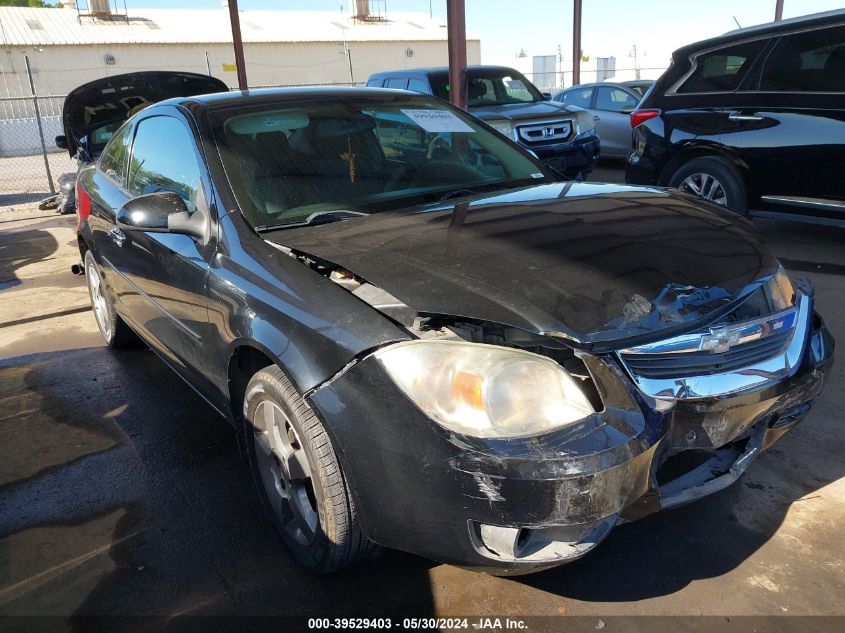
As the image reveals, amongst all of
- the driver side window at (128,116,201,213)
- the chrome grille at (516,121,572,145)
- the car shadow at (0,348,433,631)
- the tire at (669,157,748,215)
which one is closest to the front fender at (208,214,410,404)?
the driver side window at (128,116,201,213)

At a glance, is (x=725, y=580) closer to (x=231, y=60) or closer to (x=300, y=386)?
(x=300, y=386)

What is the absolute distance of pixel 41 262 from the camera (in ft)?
25.5

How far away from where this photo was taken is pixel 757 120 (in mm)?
5512

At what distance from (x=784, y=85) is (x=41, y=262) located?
7425 millimetres

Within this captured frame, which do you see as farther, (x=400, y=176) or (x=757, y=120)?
(x=757, y=120)

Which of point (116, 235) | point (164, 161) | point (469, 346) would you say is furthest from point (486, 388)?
point (116, 235)

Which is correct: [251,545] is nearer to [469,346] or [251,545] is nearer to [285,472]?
[285,472]

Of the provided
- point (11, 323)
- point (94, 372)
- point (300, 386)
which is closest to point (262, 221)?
point (300, 386)

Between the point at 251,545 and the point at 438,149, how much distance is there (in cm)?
197

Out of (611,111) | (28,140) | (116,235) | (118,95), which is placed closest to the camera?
(116,235)

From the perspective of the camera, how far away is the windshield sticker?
3504 mm

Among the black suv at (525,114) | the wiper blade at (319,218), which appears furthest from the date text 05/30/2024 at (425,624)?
the black suv at (525,114)

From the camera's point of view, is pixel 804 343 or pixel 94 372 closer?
pixel 804 343

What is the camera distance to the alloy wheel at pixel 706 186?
5.93 meters
